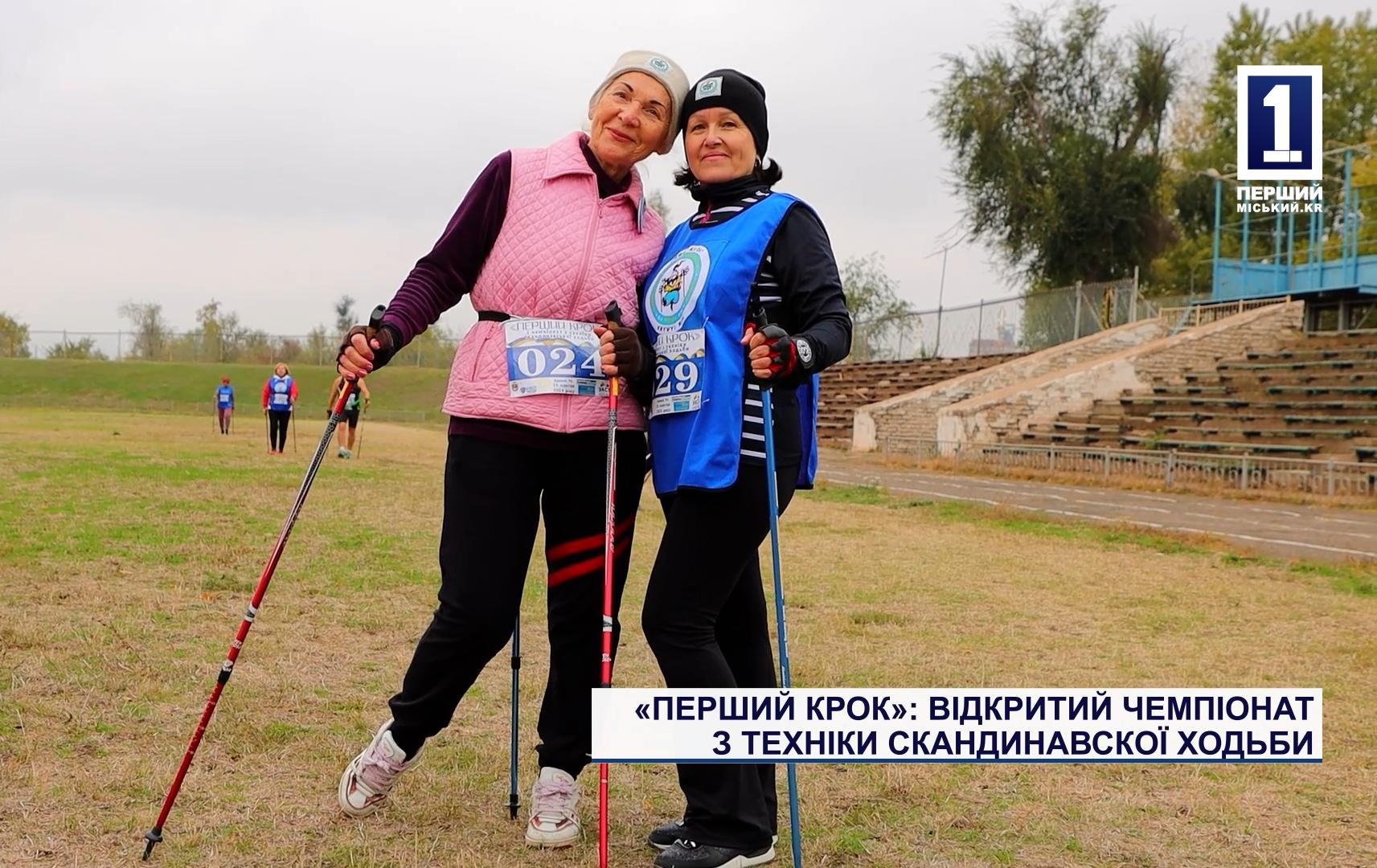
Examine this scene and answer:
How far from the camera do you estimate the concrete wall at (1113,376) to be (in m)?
24.3

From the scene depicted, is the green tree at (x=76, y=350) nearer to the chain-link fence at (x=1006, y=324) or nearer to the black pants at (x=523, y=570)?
the chain-link fence at (x=1006, y=324)

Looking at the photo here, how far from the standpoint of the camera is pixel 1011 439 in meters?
23.7

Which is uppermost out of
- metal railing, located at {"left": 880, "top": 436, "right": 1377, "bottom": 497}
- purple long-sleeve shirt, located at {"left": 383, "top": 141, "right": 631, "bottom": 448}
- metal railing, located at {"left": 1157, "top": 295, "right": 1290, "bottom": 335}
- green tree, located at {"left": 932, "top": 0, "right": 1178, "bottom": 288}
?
green tree, located at {"left": 932, "top": 0, "right": 1178, "bottom": 288}

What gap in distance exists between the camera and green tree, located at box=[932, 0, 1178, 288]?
38.6m

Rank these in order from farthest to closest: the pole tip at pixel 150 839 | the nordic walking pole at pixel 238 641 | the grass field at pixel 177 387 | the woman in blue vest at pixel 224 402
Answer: the grass field at pixel 177 387, the woman in blue vest at pixel 224 402, the nordic walking pole at pixel 238 641, the pole tip at pixel 150 839

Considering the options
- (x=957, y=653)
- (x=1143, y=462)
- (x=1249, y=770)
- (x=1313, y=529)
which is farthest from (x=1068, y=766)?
(x=1143, y=462)

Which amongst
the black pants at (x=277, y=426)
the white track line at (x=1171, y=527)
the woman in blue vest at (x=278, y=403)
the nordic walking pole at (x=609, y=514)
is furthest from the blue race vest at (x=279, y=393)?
the nordic walking pole at (x=609, y=514)

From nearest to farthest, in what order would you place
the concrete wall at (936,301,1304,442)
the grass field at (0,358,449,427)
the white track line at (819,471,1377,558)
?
the white track line at (819,471,1377,558)
the concrete wall at (936,301,1304,442)
the grass field at (0,358,449,427)

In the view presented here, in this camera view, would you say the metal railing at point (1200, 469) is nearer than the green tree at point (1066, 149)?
Yes

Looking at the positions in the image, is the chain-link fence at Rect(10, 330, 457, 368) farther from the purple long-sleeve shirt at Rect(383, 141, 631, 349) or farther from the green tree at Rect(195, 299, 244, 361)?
the purple long-sleeve shirt at Rect(383, 141, 631, 349)

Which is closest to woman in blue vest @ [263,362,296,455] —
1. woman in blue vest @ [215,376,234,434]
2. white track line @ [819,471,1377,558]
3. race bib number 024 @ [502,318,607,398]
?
woman in blue vest @ [215,376,234,434]

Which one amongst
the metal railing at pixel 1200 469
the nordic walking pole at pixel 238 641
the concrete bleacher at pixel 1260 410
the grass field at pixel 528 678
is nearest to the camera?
the nordic walking pole at pixel 238 641

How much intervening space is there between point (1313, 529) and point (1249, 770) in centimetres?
943

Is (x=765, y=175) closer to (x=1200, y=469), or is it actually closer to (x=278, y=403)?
(x=1200, y=469)
